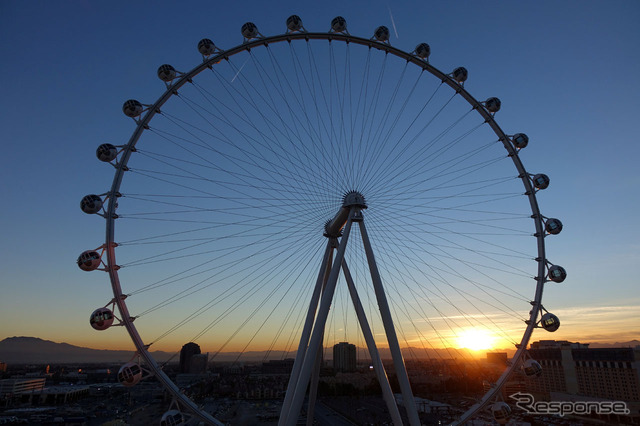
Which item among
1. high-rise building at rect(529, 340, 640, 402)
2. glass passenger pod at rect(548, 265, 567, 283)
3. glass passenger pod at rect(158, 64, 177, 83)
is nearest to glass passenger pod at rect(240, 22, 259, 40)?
glass passenger pod at rect(158, 64, 177, 83)

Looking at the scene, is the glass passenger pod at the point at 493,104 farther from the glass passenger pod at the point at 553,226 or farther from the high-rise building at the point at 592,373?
the high-rise building at the point at 592,373

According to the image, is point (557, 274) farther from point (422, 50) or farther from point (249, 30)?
point (249, 30)

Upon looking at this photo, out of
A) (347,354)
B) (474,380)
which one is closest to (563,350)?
(474,380)

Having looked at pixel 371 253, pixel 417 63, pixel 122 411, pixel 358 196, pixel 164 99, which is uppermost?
pixel 417 63

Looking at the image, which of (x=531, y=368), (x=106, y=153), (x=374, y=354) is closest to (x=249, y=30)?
(x=106, y=153)

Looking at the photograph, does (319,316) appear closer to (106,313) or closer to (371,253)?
(371,253)

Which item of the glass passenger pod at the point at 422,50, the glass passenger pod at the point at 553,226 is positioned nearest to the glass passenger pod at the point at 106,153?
the glass passenger pod at the point at 422,50

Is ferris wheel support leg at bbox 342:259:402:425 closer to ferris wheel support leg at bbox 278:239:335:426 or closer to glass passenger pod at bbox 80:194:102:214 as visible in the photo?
ferris wheel support leg at bbox 278:239:335:426
